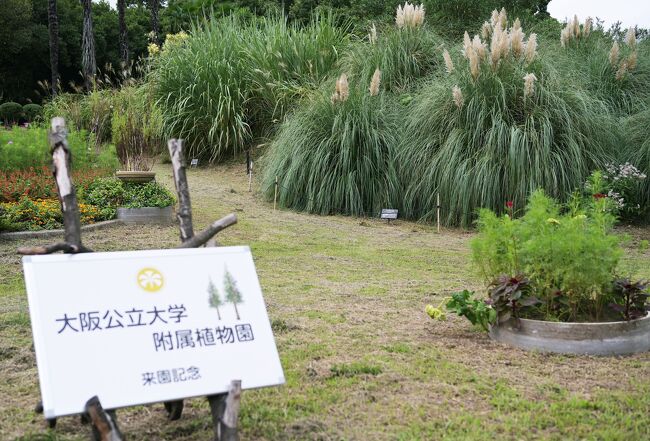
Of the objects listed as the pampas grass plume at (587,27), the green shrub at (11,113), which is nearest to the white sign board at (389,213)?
the pampas grass plume at (587,27)

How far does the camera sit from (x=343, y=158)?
9883 mm

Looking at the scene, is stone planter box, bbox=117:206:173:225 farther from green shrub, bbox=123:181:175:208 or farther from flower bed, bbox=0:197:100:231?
flower bed, bbox=0:197:100:231

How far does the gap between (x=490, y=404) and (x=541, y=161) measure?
6125 millimetres

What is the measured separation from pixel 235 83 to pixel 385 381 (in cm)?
1108

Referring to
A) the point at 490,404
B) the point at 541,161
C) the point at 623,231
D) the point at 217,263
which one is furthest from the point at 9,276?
the point at 623,231

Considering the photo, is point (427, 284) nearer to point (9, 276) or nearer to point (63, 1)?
point (9, 276)

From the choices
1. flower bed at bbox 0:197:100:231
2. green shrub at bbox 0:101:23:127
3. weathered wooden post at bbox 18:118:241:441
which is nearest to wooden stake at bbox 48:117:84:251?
weathered wooden post at bbox 18:118:241:441

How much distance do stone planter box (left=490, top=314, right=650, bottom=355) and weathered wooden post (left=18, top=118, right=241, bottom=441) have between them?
1.93 meters

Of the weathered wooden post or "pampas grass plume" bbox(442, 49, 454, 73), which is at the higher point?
"pampas grass plume" bbox(442, 49, 454, 73)

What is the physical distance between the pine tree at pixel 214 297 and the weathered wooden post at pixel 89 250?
29 centimetres

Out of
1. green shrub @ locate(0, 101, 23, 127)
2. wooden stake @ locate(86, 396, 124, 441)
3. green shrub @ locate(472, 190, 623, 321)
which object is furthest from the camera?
green shrub @ locate(0, 101, 23, 127)

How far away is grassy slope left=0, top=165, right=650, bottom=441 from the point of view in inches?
116

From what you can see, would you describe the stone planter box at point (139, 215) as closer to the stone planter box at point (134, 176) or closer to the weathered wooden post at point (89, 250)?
the stone planter box at point (134, 176)

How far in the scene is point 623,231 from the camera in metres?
9.06
